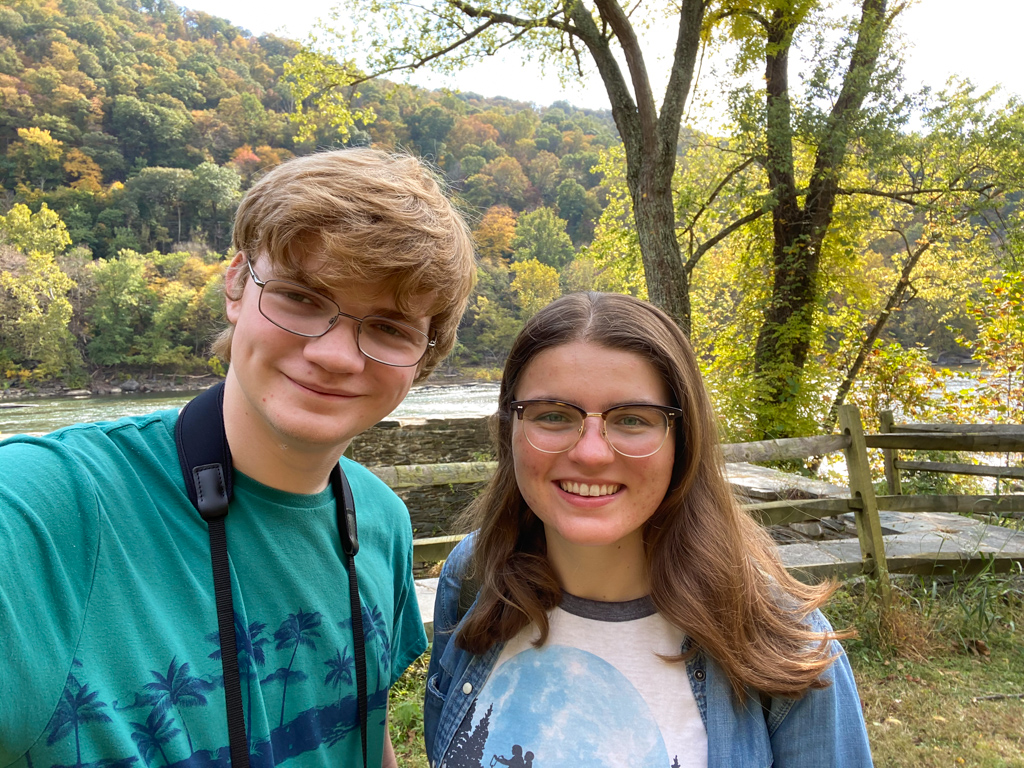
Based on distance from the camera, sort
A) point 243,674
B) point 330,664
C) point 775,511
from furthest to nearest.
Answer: point 775,511 → point 330,664 → point 243,674

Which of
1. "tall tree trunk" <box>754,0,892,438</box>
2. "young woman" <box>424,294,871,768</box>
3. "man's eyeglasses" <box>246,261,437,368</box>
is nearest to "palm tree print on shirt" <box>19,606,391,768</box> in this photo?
"young woman" <box>424,294,871,768</box>

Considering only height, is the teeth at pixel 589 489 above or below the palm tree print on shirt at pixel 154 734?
above

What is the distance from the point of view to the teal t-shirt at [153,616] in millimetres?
802

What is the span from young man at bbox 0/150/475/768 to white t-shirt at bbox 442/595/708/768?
0.26 meters

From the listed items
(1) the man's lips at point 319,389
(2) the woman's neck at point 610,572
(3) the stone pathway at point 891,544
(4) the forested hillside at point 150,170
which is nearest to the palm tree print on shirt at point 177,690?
(1) the man's lips at point 319,389

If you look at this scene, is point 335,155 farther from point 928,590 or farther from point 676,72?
point 676,72

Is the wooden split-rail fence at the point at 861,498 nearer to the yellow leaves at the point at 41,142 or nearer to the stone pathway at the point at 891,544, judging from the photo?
the stone pathway at the point at 891,544

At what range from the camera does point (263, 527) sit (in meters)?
1.09

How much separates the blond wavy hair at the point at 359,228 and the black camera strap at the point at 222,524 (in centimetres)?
30

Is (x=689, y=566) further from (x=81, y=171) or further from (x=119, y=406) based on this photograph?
(x=81, y=171)

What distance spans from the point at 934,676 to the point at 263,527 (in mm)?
3769

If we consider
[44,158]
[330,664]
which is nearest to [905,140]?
[330,664]

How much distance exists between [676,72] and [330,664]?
7.55m

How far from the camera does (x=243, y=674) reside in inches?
39.4
